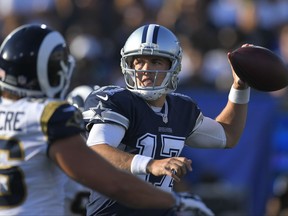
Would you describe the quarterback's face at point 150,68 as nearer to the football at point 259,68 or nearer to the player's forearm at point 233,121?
the football at point 259,68

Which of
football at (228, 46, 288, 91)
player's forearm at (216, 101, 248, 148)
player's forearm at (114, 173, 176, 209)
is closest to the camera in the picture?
player's forearm at (114, 173, 176, 209)

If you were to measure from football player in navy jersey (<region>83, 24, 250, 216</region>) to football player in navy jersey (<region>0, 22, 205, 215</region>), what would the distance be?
58 centimetres

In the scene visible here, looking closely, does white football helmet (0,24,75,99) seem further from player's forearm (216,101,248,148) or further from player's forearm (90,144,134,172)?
player's forearm (216,101,248,148)

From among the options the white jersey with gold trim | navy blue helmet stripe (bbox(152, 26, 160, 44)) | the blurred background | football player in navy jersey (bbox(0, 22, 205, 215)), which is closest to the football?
navy blue helmet stripe (bbox(152, 26, 160, 44))

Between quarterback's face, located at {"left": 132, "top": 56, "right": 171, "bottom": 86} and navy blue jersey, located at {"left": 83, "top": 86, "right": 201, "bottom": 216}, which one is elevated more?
quarterback's face, located at {"left": 132, "top": 56, "right": 171, "bottom": 86}

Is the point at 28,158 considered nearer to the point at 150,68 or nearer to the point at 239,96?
the point at 150,68

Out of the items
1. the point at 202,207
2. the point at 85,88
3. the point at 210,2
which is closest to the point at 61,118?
the point at 202,207

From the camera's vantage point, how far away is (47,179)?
3.38 metres

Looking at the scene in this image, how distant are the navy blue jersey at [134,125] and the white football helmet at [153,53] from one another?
7 centimetres

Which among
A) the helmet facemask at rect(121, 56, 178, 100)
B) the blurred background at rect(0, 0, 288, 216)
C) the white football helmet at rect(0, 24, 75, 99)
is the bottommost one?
the blurred background at rect(0, 0, 288, 216)

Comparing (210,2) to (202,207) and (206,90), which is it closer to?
(206,90)

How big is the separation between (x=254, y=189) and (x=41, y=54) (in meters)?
4.80

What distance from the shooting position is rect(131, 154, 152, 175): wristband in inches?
151

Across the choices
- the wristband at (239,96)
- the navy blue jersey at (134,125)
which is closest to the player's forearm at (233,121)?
the wristband at (239,96)
